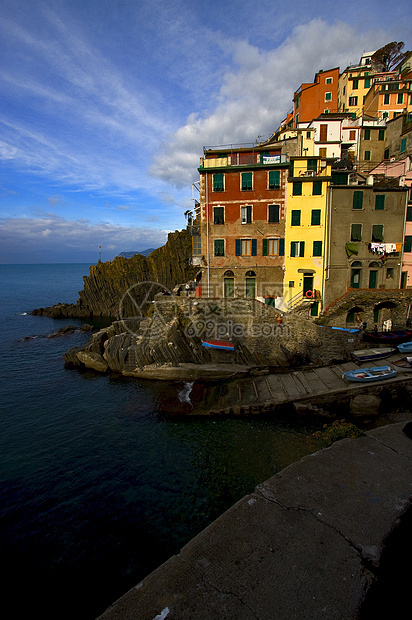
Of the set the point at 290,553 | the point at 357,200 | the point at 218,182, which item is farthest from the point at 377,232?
the point at 290,553

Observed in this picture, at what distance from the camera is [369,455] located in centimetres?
1087

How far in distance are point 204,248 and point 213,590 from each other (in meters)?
31.2

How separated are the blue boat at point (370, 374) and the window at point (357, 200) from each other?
58.9 feet

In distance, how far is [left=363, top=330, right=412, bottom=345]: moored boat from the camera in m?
29.2

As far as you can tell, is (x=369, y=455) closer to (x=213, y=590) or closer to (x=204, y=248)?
(x=213, y=590)

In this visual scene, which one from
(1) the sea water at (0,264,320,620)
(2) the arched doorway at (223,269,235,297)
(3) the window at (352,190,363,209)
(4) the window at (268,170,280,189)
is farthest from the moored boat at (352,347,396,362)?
(4) the window at (268,170,280,189)

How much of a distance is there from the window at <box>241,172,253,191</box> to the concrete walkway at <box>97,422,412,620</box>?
29729mm

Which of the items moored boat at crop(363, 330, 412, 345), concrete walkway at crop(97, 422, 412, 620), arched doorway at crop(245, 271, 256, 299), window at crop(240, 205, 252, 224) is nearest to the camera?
concrete walkway at crop(97, 422, 412, 620)

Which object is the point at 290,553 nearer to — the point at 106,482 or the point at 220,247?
the point at 106,482

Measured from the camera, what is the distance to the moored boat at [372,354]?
2694 centimetres

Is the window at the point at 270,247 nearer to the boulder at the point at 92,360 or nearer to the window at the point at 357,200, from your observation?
the window at the point at 357,200

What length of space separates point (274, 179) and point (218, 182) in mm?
6276

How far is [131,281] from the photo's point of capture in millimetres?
70375

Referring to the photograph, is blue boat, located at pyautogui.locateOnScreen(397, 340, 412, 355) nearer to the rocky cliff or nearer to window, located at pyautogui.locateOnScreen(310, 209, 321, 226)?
window, located at pyautogui.locateOnScreen(310, 209, 321, 226)
